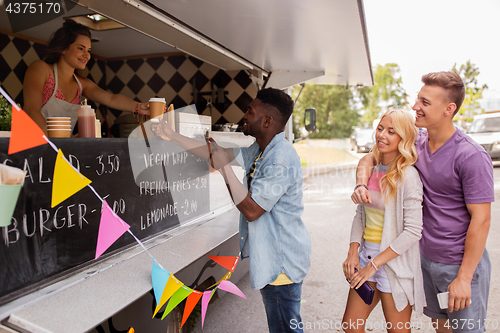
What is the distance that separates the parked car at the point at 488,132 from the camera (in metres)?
12.2

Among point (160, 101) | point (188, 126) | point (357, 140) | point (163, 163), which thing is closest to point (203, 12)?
point (160, 101)

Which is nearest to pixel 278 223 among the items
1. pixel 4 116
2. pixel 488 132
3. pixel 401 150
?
pixel 401 150

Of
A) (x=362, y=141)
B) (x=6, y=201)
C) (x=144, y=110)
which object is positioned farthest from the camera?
(x=362, y=141)

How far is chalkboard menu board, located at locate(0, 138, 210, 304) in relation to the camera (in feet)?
4.70

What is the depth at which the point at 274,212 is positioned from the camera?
2000mm

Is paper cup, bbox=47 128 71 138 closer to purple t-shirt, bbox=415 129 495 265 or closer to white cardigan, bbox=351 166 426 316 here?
white cardigan, bbox=351 166 426 316

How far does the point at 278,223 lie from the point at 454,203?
963 millimetres

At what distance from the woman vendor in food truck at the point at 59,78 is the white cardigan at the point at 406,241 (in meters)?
1.77

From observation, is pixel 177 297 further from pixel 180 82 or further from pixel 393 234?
pixel 180 82

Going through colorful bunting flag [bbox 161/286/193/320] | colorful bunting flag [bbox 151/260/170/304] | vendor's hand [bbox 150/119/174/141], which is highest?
vendor's hand [bbox 150/119/174/141]

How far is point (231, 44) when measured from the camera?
335cm

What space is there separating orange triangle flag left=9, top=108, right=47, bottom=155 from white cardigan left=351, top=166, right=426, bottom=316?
1.76 m

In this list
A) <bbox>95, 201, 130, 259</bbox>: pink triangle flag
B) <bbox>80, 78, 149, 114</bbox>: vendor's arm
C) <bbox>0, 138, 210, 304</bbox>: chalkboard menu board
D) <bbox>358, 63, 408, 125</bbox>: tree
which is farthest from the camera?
<bbox>358, 63, 408, 125</bbox>: tree

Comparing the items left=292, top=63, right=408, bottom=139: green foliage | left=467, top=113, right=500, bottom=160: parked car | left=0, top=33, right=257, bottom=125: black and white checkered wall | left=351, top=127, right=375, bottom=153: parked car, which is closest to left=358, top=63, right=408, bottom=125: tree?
left=292, top=63, right=408, bottom=139: green foliage
